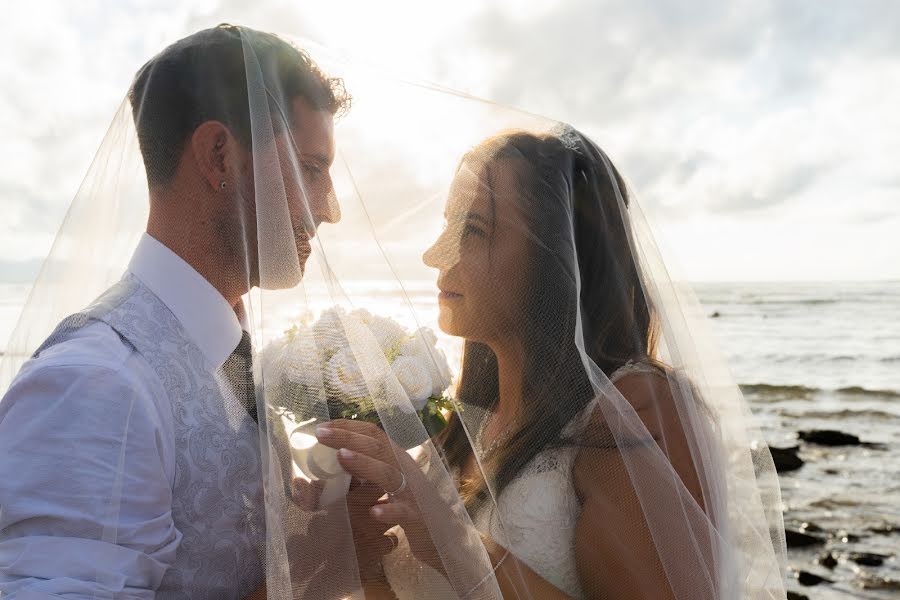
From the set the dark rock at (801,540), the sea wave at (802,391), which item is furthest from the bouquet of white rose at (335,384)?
the sea wave at (802,391)

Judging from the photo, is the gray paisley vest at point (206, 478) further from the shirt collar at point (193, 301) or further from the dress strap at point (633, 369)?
the dress strap at point (633, 369)

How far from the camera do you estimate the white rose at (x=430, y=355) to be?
202 centimetres

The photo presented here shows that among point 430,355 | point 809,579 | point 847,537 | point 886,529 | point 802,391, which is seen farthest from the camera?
point 802,391

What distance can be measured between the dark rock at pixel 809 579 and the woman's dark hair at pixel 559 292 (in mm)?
5959

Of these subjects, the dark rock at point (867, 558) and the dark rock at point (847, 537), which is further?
the dark rock at point (847, 537)

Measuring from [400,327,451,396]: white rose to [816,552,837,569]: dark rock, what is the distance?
7056 millimetres

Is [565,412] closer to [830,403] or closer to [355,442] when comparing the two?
[355,442]

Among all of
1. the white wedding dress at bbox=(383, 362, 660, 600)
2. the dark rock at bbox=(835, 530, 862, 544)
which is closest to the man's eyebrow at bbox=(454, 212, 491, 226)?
the white wedding dress at bbox=(383, 362, 660, 600)

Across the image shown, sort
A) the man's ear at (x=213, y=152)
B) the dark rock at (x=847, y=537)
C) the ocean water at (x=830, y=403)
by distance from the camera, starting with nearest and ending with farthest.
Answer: the man's ear at (x=213, y=152), the ocean water at (x=830, y=403), the dark rock at (x=847, y=537)

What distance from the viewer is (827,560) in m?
7.86

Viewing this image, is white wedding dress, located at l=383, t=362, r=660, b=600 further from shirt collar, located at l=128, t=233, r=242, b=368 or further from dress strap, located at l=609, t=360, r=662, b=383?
→ shirt collar, located at l=128, t=233, r=242, b=368

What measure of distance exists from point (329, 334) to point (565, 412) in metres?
0.75

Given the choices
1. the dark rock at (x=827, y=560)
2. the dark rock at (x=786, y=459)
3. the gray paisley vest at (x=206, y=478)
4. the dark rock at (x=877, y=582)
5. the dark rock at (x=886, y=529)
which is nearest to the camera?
the gray paisley vest at (x=206, y=478)

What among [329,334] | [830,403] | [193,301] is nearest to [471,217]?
[329,334]
